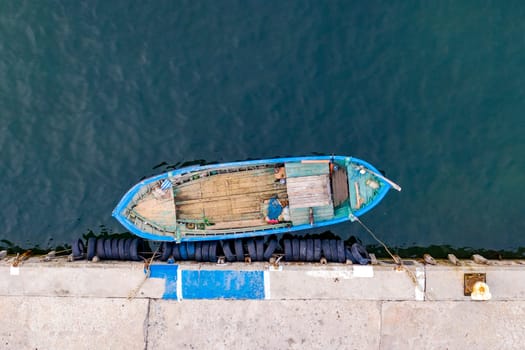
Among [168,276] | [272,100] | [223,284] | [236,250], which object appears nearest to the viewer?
[223,284]

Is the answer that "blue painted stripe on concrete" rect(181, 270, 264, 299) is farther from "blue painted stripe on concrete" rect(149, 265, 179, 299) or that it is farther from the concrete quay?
"blue painted stripe on concrete" rect(149, 265, 179, 299)

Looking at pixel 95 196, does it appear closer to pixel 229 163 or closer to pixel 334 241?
pixel 229 163

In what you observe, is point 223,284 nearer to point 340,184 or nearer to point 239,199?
point 239,199

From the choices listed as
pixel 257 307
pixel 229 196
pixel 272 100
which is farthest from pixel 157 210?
pixel 272 100

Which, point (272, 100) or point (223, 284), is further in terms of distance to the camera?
point (272, 100)

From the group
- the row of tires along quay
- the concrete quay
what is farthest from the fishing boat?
the concrete quay

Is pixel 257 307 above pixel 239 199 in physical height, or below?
below

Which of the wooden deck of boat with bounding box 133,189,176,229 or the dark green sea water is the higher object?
the dark green sea water
